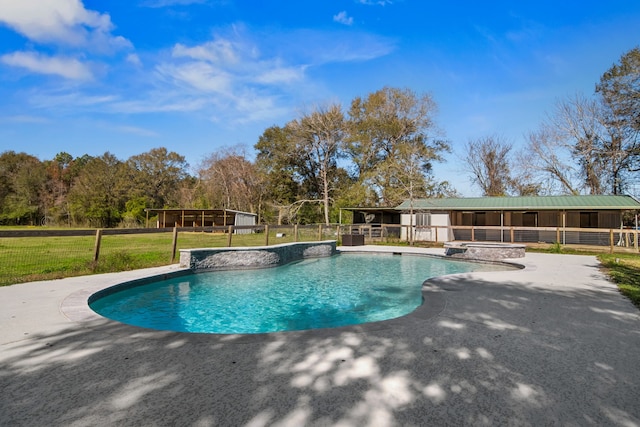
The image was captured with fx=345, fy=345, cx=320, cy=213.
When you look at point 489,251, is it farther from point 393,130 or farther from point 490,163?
point 490,163

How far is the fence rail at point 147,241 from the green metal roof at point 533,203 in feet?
4.48

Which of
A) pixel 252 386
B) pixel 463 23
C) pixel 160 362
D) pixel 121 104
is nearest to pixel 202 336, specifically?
pixel 160 362

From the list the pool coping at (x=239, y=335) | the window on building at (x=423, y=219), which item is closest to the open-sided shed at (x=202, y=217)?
the window on building at (x=423, y=219)

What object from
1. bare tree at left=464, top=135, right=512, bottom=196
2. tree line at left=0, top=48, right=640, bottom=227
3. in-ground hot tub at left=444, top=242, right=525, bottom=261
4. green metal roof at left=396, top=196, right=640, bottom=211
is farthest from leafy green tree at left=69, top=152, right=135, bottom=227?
bare tree at left=464, top=135, right=512, bottom=196

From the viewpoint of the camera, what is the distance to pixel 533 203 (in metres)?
19.3

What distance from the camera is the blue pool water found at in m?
5.23

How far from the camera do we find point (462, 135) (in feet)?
112

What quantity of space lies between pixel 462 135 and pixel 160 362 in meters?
36.1

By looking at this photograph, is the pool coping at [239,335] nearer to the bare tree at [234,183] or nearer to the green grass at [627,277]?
the green grass at [627,277]

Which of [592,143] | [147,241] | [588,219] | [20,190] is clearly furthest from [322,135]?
[20,190]

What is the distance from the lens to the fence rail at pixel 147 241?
7.81 m

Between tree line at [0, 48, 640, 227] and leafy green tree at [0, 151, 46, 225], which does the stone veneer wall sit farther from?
leafy green tree at [0, 151, 46, 225]

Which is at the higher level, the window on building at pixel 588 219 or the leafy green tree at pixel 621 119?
the leafy green tree at pixel 621 119

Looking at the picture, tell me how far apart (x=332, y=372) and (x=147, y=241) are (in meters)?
17.1
